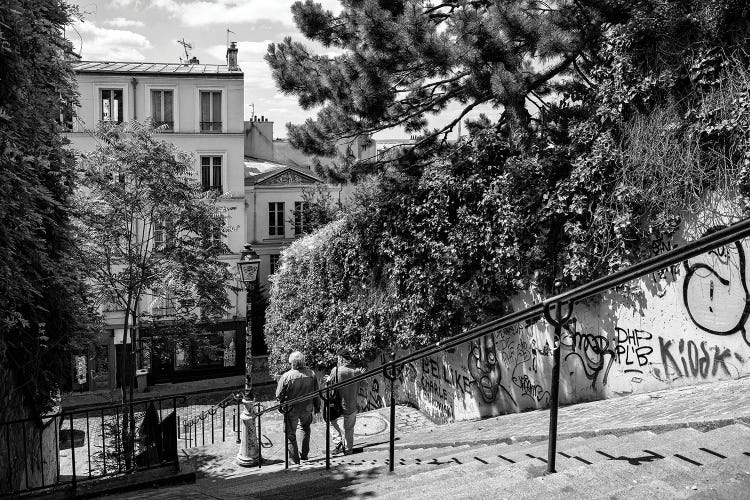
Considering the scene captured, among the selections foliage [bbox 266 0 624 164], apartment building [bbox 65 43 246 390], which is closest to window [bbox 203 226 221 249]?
foliage [bbox 266 0 624 164]

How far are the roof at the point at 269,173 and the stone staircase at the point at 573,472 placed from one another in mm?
26002

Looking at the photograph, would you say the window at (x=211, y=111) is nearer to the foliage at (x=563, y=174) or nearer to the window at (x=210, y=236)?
the window at (x=210, y=236)

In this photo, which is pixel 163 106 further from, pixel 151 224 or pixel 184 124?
pixel 151 224

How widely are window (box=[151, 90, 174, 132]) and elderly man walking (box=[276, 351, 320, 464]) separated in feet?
67.1

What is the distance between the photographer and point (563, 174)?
8602 millimetres

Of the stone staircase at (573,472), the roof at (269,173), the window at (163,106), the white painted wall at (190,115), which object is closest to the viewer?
the stone staircase at (573,472)

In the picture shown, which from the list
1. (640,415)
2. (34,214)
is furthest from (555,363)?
(34,214)

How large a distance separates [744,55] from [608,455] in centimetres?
506

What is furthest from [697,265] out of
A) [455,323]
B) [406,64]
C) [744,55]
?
[406,64]

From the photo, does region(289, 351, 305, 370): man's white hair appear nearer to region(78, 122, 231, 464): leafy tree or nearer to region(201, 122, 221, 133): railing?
region(78, 122, 231, 464): leafy tree

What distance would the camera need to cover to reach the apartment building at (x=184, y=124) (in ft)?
84.3

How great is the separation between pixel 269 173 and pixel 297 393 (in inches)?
970

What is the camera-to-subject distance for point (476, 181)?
980 cm

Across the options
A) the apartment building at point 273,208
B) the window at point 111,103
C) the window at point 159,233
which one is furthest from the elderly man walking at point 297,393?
the apartment building at point 273,208
